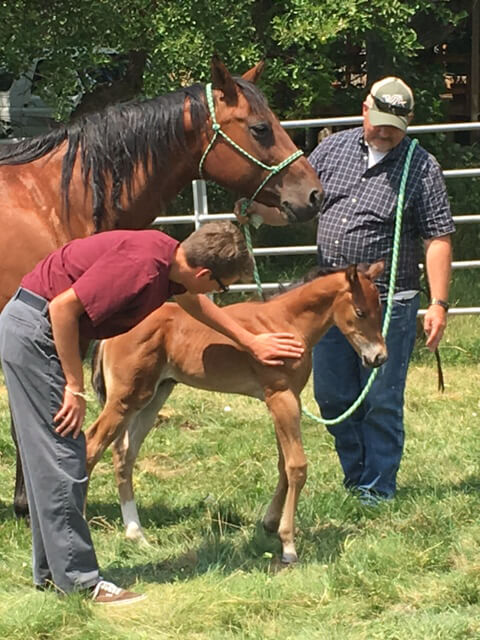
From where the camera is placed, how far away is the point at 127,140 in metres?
4.66

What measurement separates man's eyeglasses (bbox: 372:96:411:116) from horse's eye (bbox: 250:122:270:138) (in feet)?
1.65

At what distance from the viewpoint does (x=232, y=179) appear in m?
4.76

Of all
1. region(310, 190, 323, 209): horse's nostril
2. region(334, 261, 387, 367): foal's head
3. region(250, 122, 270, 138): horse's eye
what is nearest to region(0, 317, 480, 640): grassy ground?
region(334, 261, 387, 367): foal's head

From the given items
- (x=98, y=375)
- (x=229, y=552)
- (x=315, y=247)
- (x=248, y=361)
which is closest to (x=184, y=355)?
(x=248, y=361)

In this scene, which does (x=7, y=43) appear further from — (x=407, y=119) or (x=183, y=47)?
(x=407, y=119)

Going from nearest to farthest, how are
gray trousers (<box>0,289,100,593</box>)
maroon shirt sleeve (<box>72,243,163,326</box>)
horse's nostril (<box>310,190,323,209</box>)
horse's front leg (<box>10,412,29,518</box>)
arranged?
1. maroon shirt sleeve (<box>72,243,163,326</box>)
2. gray trousers (<box>0,289,100,593</box>)
3. horse's nostril (<box>310,190,323,209</box>)
4. horse's front leg (<box>10,412,29,518</box>)

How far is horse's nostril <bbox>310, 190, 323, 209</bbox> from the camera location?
15.2ft

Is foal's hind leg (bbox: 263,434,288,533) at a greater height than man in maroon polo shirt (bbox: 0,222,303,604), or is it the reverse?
man in maroon polo shirt (bbox: 0,222,303,604)

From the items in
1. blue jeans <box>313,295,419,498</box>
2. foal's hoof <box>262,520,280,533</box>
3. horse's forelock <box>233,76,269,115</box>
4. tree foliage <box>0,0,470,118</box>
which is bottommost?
foal's hoof <box>262,520,280,533</box>

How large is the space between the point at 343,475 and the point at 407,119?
1905 millimetres

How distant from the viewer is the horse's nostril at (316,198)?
463 cm

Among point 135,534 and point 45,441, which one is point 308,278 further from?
point 45,441

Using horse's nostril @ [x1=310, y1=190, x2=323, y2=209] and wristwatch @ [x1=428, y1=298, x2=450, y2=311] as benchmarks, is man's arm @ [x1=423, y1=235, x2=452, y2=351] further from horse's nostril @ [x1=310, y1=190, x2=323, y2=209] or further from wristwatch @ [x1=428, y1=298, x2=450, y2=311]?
horse's nostril @ [x1=310, y1=190, x2=323, y2=209]

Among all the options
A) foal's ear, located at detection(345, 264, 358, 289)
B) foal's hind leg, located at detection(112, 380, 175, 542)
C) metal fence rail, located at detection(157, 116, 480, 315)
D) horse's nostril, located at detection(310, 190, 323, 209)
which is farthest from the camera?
metal fence rail, located at detection(157, 116, 480, 315)
